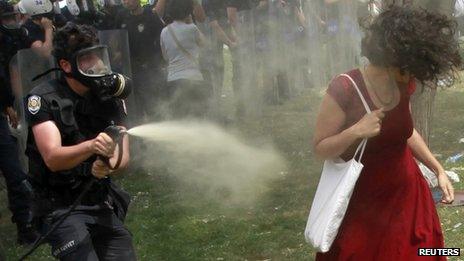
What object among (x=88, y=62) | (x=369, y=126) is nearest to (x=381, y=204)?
(x=369, y=126)

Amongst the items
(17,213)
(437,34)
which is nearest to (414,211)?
(437,34)

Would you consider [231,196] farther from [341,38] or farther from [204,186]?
[341,38]

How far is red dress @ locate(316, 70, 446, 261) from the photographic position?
144 inches

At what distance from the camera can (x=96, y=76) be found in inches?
158

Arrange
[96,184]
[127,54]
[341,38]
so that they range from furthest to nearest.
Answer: [341,38], [127,54], [96,184]

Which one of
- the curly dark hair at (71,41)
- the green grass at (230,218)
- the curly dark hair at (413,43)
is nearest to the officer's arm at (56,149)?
the curly dark hair at (71,41)

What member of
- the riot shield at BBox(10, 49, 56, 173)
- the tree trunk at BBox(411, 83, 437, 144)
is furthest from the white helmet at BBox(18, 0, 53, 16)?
the tree trunk at BBox(411, 83, 437, 144)

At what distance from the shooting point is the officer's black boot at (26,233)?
22.8 feet

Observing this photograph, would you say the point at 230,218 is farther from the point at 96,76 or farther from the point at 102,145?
the point at 102,145

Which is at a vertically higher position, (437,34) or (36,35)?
(437,34)

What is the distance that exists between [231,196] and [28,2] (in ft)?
10.6

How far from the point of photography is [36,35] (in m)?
8.34

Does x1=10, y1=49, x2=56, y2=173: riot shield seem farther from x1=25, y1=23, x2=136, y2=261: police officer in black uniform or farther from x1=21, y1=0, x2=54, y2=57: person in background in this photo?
x1=25, y1=23, x2=136, y2=261: police officer in black uniform

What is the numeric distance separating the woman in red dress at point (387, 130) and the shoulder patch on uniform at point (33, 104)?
138cm
